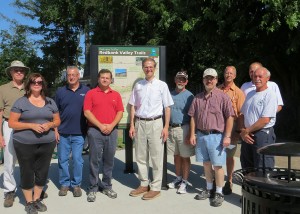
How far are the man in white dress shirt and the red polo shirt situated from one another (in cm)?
33

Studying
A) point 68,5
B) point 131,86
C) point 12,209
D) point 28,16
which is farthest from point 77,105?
point 28,16

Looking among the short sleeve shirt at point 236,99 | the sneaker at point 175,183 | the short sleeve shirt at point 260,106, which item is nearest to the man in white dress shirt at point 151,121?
the sneaker at point 175,183

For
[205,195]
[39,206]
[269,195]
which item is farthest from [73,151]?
[269,195]

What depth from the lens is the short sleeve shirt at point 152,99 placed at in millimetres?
5367

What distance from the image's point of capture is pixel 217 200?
5.03 meters

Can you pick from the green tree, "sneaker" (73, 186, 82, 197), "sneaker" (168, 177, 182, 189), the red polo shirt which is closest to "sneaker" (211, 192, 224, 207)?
"sneaker" (168, 177, 182, 189)

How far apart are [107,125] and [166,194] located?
137 cm

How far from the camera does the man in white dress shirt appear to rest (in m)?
5.37

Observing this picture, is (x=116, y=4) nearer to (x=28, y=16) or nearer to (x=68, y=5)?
(x=68, y=5)

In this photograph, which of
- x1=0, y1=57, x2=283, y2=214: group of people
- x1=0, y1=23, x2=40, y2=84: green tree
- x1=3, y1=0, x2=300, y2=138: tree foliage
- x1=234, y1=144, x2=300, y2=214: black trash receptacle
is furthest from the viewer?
x1=0, y1=23, x2=40, y2=84: green tree

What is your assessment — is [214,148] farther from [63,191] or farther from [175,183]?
[63,191]

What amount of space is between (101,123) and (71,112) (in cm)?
49

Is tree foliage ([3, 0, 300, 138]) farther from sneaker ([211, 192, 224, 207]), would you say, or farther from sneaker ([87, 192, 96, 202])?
sneaker ([87, 192, 96, 202])

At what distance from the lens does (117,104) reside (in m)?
5.39
